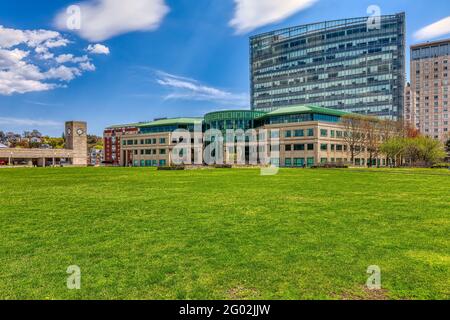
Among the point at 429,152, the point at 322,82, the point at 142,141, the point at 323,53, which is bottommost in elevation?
the point at 429,152

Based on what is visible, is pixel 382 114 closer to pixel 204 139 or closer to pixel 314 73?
pixel 314 73

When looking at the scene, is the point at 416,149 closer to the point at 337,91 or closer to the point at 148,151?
the point at 337,91

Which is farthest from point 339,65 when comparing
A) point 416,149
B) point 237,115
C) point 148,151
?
point 148,151

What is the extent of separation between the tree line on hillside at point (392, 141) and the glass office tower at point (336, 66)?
40138mm

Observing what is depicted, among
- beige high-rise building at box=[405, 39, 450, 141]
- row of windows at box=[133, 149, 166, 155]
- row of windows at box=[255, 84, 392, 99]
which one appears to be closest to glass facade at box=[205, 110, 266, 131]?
row of windows at box=[133, 149, 166, 155]

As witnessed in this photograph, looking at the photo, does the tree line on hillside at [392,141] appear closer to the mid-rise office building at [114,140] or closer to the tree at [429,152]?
the tree at [429,152]

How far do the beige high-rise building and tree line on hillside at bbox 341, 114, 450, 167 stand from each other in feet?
296

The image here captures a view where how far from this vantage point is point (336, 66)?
135750 mm

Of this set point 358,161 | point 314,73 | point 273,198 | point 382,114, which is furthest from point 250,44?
point 273,198

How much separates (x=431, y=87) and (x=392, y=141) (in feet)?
413

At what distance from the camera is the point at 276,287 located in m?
5.62

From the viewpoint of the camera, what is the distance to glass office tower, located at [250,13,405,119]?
125 metres
